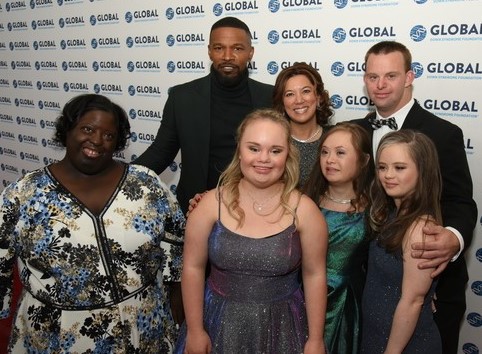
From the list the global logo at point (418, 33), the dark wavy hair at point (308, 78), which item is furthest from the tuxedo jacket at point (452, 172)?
the global logo at point (418, 33)

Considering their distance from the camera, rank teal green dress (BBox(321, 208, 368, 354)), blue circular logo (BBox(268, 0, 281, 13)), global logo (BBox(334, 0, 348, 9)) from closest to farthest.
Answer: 1. teal green dress (BBox(321, 208, 368, 354))
2. global logo (BBox(334, 0, 348, 9))
3. blue circular logo (BBox(268, 0, 281, 13))

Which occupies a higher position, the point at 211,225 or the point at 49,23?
the point at 49,23

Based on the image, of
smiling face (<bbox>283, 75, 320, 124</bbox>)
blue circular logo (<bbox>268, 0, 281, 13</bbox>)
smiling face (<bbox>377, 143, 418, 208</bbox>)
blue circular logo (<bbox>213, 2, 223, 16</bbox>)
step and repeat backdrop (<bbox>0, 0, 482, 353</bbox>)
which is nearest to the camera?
smiling face (<bbox>377, 143, 418, 208</bbox>)

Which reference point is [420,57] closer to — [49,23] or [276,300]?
[276,300]

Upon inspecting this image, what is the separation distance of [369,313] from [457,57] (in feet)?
5.30

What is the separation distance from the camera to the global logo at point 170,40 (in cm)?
362

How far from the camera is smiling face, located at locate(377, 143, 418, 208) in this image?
1.74 meters

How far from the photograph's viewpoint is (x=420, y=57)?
2.64 meters

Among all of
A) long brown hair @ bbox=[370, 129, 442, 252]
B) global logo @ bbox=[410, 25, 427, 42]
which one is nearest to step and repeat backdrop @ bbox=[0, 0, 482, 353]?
global logo @ bbox=[410, 25, 427, 42]

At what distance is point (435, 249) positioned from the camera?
165 centimetres

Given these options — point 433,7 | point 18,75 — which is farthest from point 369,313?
point 18,75

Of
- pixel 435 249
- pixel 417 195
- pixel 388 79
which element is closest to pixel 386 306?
pixel 435 249

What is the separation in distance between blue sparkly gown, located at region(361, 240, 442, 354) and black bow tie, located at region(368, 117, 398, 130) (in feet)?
Result: 2.04

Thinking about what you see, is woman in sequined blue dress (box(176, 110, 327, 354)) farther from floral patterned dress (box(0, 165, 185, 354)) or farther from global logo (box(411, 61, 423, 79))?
global logo (box(411, 61, 423, 79))
